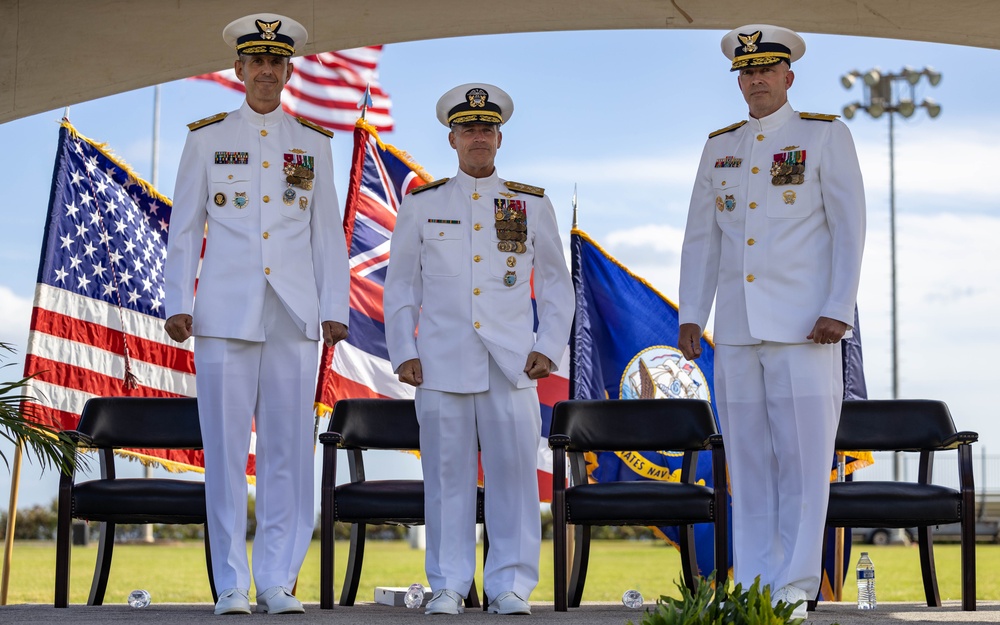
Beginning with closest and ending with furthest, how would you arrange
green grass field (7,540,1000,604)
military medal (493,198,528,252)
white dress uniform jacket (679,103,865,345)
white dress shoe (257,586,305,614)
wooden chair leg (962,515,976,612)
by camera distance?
white dress shoe (257,586,305,614), white dress uniform jacket (679,103,865,345), military medal (493,198,528,252), wooden chair leg (962,515,976,612), green grass field (7,540,1000,604)

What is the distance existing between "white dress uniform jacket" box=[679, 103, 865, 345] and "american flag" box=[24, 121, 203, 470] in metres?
3.55

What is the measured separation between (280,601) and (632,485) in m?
1.70

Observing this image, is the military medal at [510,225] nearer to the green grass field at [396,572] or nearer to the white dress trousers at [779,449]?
the white dress trousers at [779,449]

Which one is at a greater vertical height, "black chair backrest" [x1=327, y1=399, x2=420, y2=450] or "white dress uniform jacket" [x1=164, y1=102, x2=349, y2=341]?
"white dress uniform jacket" [x1=164, y1=102, x2=349, y2=341]

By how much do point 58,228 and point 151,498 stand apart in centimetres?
233

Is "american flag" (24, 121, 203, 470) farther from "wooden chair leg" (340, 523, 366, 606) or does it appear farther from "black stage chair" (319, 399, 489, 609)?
"wooden chair leg" (340, 523, 366, 606)

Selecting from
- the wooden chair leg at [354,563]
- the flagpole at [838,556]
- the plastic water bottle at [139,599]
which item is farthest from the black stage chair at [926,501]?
the plastic water bottle at [139,599]

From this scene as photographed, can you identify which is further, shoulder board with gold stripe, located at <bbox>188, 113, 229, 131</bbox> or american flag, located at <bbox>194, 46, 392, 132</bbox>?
american flag, located at <bbox>194, 46, 392, 132</bbox>

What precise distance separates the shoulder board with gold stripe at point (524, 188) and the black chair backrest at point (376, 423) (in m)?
1.64

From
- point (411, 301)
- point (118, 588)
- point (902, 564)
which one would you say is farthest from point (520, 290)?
point (902, 564)

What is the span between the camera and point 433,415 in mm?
4918

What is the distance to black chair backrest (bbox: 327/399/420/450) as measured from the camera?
6309mm

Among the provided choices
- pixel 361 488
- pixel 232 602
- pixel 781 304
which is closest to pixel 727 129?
pixel 781 304

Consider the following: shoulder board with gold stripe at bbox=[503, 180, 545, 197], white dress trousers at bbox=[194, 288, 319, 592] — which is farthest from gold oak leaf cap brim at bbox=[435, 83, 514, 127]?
white dress trousers at bbox=[194, 288, 319, 592]
